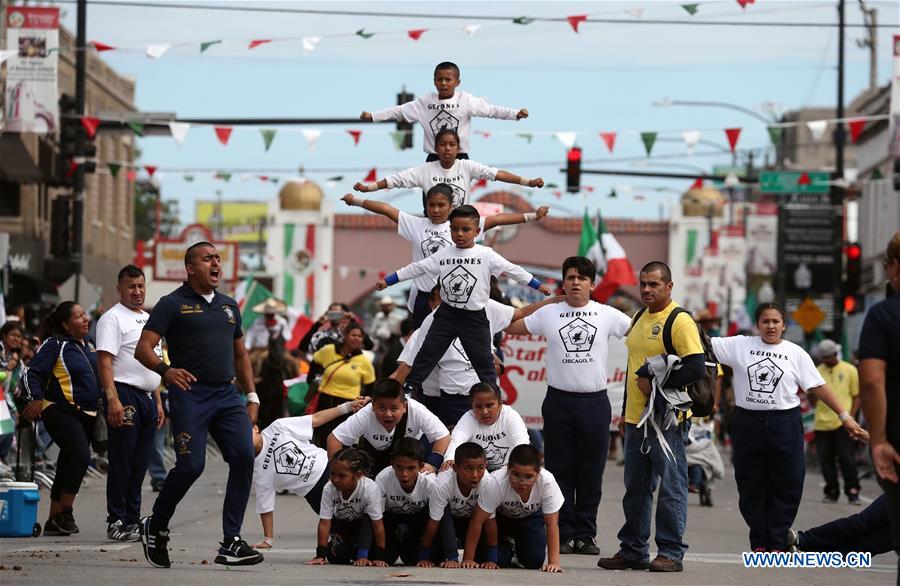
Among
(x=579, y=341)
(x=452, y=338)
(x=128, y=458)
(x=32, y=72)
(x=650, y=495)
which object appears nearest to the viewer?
(x=650, y=495)

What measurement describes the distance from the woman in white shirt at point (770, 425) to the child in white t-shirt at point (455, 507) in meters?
1.88

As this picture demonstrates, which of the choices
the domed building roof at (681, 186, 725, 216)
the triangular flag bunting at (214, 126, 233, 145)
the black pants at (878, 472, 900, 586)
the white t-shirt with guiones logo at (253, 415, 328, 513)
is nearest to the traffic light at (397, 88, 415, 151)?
the triangular flag bunting at (214, 126, 233, 145)

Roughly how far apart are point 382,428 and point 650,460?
6.09 ft

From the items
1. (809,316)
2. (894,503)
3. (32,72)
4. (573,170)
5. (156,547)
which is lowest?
(156,547)

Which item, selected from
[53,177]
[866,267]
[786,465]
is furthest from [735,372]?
[866,267]

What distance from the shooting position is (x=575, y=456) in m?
11.7

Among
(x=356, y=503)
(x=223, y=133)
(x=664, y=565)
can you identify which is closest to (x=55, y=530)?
(x=356, y=503)

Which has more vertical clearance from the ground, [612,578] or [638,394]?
[638,394]

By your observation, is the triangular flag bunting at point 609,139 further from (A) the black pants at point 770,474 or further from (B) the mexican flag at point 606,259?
(A) the black pants at point 770,474

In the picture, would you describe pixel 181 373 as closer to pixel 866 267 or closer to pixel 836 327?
pixel 836 327

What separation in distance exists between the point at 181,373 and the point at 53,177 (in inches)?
1207

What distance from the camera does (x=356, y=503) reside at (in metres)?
10.6

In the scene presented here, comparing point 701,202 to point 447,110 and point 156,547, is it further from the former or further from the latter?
point 156,547

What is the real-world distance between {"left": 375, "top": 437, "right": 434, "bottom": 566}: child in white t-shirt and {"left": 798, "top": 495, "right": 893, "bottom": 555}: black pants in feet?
8.02
